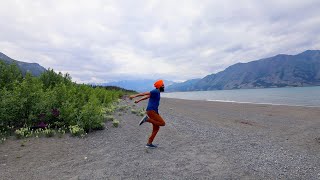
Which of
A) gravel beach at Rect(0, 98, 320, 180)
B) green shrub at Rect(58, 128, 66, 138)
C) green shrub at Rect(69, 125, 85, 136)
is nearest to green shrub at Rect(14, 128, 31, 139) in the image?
gravel beach at Rect(0, 98, 320, 180)

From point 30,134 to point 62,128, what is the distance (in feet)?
5.18

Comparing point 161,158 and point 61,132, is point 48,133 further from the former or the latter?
point 161,158

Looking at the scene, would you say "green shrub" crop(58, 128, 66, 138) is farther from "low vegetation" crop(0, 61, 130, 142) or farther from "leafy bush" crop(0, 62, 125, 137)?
"leafy bush" crop(0, 62, 125, 137)

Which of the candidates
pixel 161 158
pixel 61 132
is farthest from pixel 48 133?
pixel 161 158

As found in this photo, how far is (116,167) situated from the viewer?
26.8 feet

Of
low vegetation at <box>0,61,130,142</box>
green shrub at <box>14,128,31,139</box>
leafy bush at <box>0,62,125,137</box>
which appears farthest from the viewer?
leafy bush at <box>0,62,125,137</box>

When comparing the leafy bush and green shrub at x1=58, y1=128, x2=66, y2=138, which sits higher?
the leafy bush

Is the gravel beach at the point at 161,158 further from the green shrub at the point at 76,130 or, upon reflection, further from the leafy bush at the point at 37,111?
the leafy bush at the point at 37,111

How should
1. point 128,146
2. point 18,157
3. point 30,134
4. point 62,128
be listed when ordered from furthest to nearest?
point 62,128
point 30,134
point 128,146
point 18,157

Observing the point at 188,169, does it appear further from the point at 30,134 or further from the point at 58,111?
the point at 58,111

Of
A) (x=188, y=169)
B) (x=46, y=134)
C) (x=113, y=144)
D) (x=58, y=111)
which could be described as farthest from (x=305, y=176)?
(x=58, y=111)

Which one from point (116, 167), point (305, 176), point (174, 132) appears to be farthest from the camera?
point (174, 132)

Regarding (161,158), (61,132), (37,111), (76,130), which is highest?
(37,111)

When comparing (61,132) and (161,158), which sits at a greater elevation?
(61,132)
